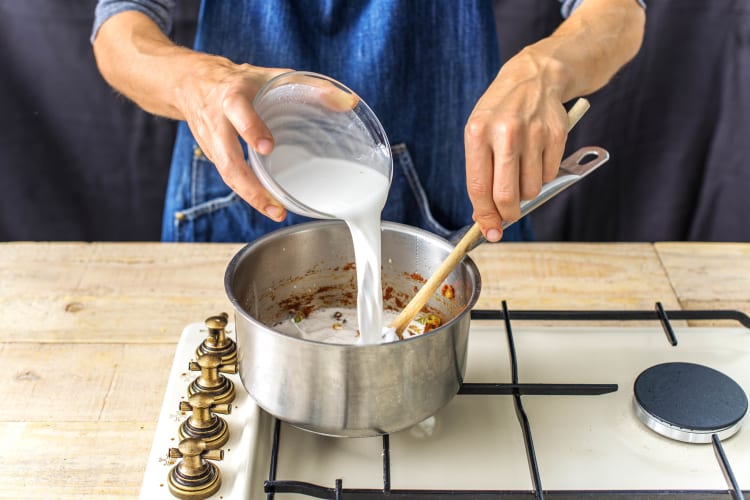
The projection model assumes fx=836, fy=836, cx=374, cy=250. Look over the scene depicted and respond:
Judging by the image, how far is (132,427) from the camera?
2.82ft

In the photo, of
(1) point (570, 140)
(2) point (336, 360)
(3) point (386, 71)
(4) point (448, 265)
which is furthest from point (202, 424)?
(1) point (570, 140)

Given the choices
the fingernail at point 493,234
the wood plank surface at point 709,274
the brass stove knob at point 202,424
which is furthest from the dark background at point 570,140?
the brass stove knob at point 202,424

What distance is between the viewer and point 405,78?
49.9 inches

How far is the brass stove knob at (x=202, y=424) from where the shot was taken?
0.78 meters

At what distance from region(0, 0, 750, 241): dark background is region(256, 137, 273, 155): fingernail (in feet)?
3.71

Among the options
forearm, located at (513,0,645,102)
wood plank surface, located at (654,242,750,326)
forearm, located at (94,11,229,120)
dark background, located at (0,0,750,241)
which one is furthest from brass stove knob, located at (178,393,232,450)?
dark background, located at (0,0,750,241)

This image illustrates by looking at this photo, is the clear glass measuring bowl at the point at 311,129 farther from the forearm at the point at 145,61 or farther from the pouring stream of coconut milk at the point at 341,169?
the forearm at the point at 145,61

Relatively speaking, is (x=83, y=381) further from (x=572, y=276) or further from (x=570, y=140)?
(x=570, y=140)

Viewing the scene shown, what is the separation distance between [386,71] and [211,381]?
589 mm

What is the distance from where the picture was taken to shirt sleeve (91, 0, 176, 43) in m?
1.21

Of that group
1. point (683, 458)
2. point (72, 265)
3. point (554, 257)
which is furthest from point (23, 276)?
point (683, 458)

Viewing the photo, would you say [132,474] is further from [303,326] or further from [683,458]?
[683,458]

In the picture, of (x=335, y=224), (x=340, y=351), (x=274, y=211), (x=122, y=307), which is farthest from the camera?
(x=122, y=307)

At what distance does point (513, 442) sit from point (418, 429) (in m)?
0.09
